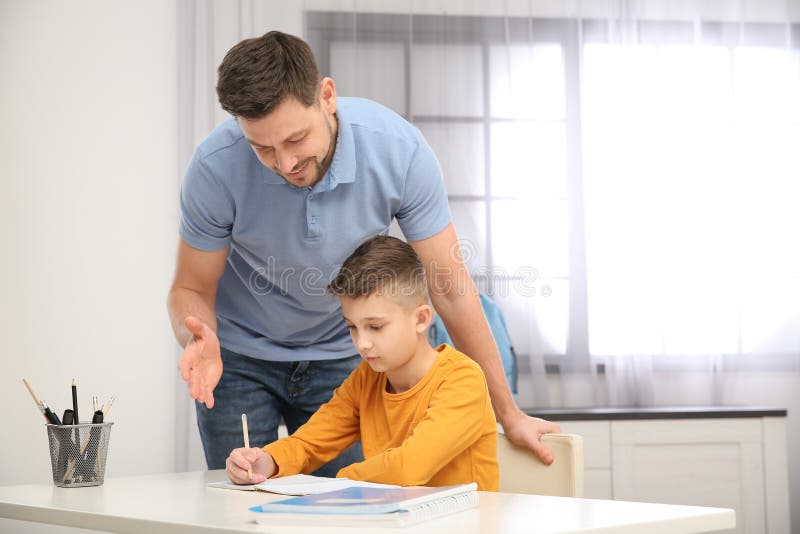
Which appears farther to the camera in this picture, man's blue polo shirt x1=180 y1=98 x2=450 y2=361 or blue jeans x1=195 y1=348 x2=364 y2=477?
blue jeans x1=195 y1=348 x2=364 y2=477

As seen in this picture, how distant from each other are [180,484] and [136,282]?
235cm

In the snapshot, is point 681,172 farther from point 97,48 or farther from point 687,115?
point 97,48

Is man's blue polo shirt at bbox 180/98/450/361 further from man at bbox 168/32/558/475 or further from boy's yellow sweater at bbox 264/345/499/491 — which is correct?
boy's yellow sweater at bbox 264/345/499/491

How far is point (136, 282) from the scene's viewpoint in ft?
11.7

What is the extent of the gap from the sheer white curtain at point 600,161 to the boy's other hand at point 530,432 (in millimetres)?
1933

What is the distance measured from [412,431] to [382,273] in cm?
27

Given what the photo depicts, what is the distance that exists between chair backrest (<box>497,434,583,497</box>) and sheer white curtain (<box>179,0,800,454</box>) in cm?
194

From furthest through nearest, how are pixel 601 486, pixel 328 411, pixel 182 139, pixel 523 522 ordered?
1. pixel 182 139
2. pixel 601 486
3. pixel 328 411
4. pixel 523 522

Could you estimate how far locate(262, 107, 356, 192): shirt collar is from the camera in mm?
1563

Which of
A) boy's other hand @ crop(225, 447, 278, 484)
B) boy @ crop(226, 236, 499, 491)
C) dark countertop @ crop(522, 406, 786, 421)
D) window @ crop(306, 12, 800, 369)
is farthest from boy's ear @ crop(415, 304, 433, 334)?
window @ crop(306, 12, 800, 369)

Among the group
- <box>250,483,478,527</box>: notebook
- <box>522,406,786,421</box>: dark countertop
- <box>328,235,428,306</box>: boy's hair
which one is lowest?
<box>522,406,786,421</box>: dark countertop

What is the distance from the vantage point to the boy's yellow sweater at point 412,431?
1.31 metres

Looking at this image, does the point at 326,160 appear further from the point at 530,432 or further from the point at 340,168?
the point at 530,432

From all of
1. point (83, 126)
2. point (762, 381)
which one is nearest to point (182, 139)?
point (83, 126)
